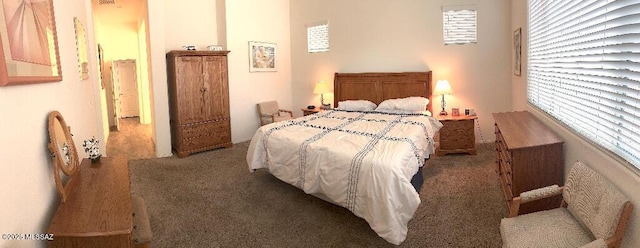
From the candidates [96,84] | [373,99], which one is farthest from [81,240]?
[373,99]

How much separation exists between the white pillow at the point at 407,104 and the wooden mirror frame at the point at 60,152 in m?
4.57

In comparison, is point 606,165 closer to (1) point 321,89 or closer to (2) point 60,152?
(2) point 60,152

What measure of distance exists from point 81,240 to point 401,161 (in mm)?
2258

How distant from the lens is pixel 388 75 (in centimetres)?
632

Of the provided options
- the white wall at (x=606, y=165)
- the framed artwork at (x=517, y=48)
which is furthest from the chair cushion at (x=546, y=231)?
the framed artwork at (x=517, y=48)

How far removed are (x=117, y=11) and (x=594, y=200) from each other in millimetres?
8950

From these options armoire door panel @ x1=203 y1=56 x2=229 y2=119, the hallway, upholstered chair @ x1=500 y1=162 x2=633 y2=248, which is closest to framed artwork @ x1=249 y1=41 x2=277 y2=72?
armoire door panel @ x1=203 y1=56 x2=229 y2=119

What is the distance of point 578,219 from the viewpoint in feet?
6.84

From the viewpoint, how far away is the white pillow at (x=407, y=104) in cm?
572

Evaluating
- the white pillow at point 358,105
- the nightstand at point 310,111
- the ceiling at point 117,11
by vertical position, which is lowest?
the nightstand at point 310,111

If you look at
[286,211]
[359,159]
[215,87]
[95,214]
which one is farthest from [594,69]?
[215,87]

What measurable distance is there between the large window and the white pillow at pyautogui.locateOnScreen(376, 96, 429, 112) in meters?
2.19

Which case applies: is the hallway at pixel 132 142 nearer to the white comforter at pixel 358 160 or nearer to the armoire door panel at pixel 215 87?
the armoire door panel at pixel 215 87

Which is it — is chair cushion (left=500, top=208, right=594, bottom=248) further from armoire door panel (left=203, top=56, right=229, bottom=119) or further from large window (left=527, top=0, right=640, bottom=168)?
armoire door panel (left=203, top=56, right=229, bottom=119)
